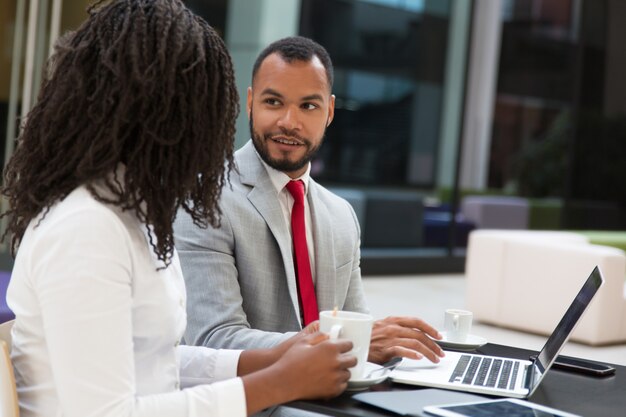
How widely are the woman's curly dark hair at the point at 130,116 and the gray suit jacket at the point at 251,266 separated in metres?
0.52

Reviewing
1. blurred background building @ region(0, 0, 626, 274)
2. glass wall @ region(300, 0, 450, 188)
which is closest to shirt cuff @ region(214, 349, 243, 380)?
blurred background building @ region(0, 0, 626, 274)

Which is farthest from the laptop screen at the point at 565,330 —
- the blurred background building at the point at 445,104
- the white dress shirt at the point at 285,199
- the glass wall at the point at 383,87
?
the glass wall at the point at 383,87

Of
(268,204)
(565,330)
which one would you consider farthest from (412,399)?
(268,204)

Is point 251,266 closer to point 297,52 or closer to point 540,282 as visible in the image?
point 297,52

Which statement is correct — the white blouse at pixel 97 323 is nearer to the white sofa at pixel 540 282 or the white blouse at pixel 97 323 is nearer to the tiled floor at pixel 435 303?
the tiled floor at pixel 435 303

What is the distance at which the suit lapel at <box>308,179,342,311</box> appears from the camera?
201cm

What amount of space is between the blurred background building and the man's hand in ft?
15.3

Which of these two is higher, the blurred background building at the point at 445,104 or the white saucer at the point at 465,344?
the blurred background building at the point at 445,104

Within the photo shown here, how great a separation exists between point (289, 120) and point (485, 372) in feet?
2.56

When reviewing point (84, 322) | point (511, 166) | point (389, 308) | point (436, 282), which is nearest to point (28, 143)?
point (84, 322)

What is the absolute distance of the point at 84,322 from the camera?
1119 mm

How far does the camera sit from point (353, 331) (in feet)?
4.41

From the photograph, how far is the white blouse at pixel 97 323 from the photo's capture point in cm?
112

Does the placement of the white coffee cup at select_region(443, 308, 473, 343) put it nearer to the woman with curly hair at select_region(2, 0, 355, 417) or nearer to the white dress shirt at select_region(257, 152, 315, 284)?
the white dress shirt at select_region(257, 152, 315, 284)
